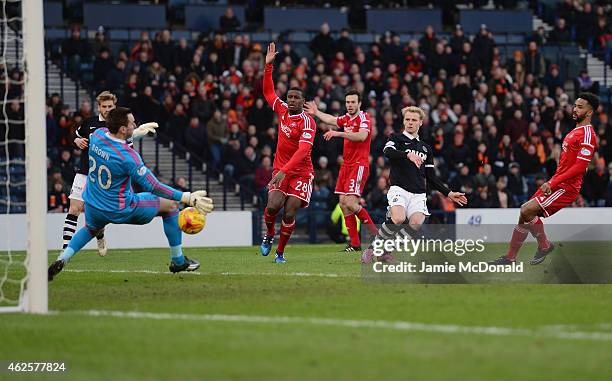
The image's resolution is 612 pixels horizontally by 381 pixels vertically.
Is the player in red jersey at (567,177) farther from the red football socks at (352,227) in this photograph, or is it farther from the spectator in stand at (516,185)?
the spectator in stand at (516,185)

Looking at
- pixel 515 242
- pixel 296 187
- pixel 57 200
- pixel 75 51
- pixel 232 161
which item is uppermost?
pixel 75 51

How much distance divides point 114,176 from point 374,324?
5.02 m

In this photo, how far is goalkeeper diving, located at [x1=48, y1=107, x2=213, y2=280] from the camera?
12953mm

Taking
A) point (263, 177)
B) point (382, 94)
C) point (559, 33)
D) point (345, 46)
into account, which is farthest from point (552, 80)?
point (263, 177)

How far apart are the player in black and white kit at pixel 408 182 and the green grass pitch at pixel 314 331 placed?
250 centimetres

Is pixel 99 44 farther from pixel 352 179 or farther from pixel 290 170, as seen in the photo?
pixel 290 170

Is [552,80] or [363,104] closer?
[363,104]

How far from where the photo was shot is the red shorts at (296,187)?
1759cm

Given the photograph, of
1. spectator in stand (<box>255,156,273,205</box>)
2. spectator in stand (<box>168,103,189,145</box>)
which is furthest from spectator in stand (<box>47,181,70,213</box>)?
spectator in stand (<box>255,156,273,205</box>)

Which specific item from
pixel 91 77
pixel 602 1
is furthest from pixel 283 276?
pixel 602 1

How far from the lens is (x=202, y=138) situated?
28.2 meters

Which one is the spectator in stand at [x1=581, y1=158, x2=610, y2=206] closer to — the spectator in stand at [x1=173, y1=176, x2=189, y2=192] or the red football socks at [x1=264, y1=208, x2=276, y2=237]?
the spectator in stand at [x1=173, y1=176, x2=189, y2=192]

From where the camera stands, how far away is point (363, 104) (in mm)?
30297

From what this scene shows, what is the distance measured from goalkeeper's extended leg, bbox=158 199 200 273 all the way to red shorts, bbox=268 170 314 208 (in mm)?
3369
